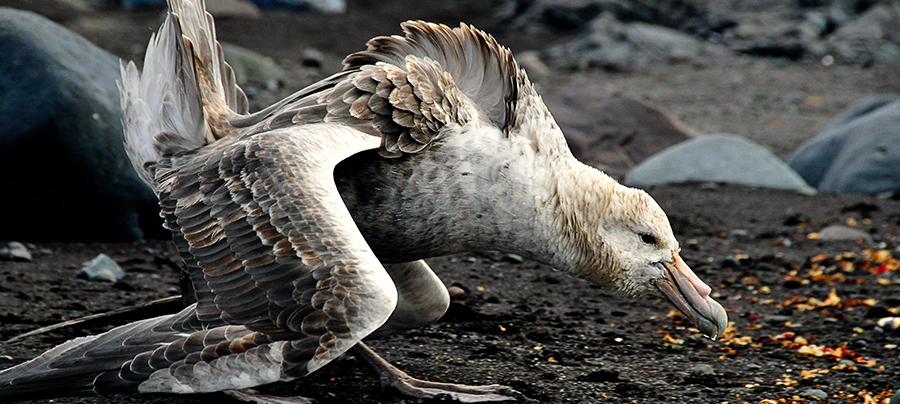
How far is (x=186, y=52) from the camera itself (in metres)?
4.18

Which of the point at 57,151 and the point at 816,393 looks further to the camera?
the point at 57,151

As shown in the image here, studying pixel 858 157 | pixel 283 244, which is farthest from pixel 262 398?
pixel 858 157

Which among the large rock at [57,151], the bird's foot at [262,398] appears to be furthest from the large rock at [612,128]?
the bird's foot at [262,398]

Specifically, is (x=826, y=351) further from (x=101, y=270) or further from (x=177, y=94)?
(x=101, y=270)

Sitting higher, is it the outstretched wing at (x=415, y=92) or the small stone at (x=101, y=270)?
the outstretched wing at (x=415, y=92)

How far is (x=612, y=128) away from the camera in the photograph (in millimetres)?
9305

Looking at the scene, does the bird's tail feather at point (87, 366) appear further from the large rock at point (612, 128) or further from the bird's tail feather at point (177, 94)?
the large rock at point (612, 128)

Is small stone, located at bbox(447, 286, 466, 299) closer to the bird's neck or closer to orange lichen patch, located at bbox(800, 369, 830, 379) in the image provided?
the bird's neck

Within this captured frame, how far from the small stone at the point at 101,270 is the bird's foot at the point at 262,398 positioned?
1.88 m

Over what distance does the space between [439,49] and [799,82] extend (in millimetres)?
10911

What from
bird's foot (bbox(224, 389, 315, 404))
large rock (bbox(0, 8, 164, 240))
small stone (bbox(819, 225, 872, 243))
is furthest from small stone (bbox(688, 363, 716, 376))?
large rock (bbox(0, 8, 164, 240))

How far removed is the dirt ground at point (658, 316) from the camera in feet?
13.5

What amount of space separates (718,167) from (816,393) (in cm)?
433

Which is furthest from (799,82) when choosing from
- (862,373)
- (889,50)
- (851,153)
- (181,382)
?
(181,382)
